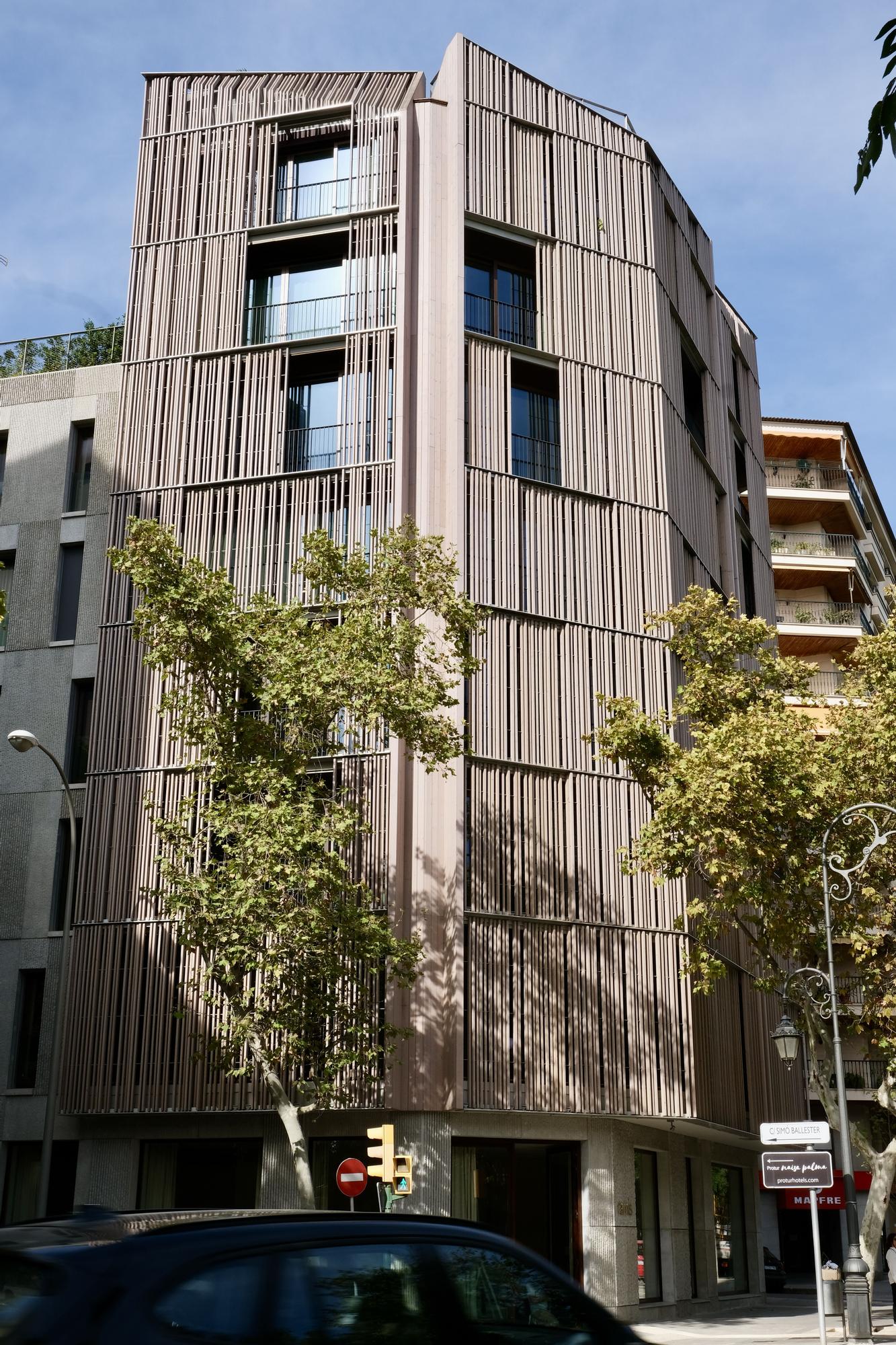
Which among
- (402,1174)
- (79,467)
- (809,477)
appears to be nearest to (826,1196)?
(809,477)

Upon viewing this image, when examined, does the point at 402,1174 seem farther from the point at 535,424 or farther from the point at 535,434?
the point at 535,424

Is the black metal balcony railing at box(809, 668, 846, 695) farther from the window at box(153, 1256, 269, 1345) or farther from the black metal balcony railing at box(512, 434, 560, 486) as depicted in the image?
the window at box(153, 1256, 269, 1345)

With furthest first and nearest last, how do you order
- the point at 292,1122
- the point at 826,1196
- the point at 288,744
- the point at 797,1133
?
1. the point at 826,1196
2. the point at 288,744
3. the point at 292,1122
4. the point at 797,1133

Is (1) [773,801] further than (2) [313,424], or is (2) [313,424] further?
(2) [313,424]

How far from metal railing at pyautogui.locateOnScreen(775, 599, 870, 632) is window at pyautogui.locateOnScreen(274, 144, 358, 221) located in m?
27.2

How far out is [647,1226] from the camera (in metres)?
26.3

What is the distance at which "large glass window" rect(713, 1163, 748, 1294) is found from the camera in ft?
100

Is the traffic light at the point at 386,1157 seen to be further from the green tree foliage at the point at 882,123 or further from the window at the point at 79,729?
the green tree foliage at the point at 882,123

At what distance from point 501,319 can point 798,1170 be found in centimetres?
1883

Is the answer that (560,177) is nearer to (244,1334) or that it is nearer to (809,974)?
(809,974)

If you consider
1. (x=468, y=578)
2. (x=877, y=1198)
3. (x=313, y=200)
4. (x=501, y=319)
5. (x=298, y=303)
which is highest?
(x=313, y=200)

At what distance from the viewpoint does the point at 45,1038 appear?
A: 2653 centimetres

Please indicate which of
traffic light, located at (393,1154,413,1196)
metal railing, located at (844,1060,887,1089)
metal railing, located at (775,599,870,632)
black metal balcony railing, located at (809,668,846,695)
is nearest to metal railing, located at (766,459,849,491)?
metal railing, located at (775,599,870,632)

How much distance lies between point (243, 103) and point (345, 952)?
791 inches
